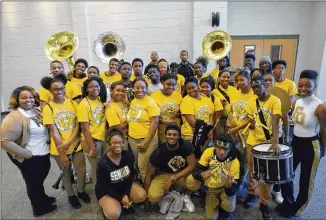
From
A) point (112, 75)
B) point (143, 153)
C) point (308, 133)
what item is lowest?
point (143, 153)

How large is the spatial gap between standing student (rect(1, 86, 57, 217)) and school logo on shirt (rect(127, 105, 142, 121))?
33.9 inches

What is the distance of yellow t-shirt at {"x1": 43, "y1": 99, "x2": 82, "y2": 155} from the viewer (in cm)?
226

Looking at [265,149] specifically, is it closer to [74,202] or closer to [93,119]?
[93,119]

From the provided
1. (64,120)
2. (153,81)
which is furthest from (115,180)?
(153,81)

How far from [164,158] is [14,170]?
265 centimetres

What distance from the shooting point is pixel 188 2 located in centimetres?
554

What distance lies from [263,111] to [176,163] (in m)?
1.01

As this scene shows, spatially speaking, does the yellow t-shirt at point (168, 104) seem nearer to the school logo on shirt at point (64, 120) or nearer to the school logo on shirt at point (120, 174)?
the school logo on shirt at point (120, 174)

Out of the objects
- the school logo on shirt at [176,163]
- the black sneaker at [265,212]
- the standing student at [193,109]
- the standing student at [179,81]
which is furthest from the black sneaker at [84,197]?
the black sneaker at [265,212]

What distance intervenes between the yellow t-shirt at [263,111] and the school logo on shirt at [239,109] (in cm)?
8

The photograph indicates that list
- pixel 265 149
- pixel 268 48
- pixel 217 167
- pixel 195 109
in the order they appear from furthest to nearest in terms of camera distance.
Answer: pixel 268 48 < pixel 195 109 < pixel 217 167 < pixel 265 149

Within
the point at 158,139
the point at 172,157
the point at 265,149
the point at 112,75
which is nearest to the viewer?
the point at 265,149

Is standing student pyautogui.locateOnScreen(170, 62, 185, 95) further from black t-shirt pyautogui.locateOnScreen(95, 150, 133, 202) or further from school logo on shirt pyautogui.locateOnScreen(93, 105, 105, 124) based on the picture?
black t-shirt pyautogui.locateOnScreen(95, 150, 133, 202)

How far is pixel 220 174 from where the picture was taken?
2.14 m
